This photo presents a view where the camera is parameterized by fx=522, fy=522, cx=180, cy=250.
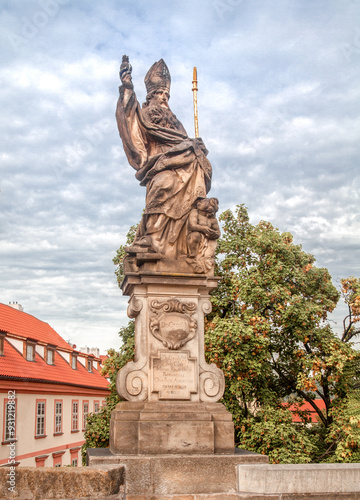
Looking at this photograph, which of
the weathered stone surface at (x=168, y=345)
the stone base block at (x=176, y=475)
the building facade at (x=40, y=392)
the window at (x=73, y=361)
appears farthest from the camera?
the window at (x=73, y=361)

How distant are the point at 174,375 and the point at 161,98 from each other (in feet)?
11.9

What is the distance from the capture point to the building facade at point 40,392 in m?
23.0

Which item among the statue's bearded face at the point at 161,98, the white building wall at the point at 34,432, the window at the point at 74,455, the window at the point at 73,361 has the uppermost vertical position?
the statue's bearded face at the point at 161,98

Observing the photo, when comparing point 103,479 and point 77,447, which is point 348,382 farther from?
point 77,447

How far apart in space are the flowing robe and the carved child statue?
0.36 feet

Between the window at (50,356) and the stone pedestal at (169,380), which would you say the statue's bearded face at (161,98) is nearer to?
the stone pedestal at (169,380)

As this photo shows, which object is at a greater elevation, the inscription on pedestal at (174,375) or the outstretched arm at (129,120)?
the outstretched arm at (129,120)

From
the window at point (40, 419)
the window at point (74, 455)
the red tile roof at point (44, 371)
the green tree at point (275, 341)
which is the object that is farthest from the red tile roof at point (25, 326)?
the green tree at point (275, 341)

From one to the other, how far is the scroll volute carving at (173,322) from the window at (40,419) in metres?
22.0

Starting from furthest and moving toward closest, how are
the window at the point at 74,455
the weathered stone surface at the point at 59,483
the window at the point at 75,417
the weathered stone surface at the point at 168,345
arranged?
the window at the point at 75,417 → the window at the point at 74,455 → the weathered stone surface at the point at 168,345 → the weathered stone surface at the point at 59,483

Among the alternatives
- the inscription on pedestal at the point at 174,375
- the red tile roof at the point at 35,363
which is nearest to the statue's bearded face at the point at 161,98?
the inscription on pedestal at the point at 174,375

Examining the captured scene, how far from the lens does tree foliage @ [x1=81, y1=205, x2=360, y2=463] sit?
14211 mm

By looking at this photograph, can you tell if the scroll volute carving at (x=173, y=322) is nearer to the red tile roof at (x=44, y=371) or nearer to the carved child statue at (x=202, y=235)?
the carved child statue at (x=202, y=235)

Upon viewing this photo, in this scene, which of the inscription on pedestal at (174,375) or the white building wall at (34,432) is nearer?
the inscription on pedestal at (174,375)
